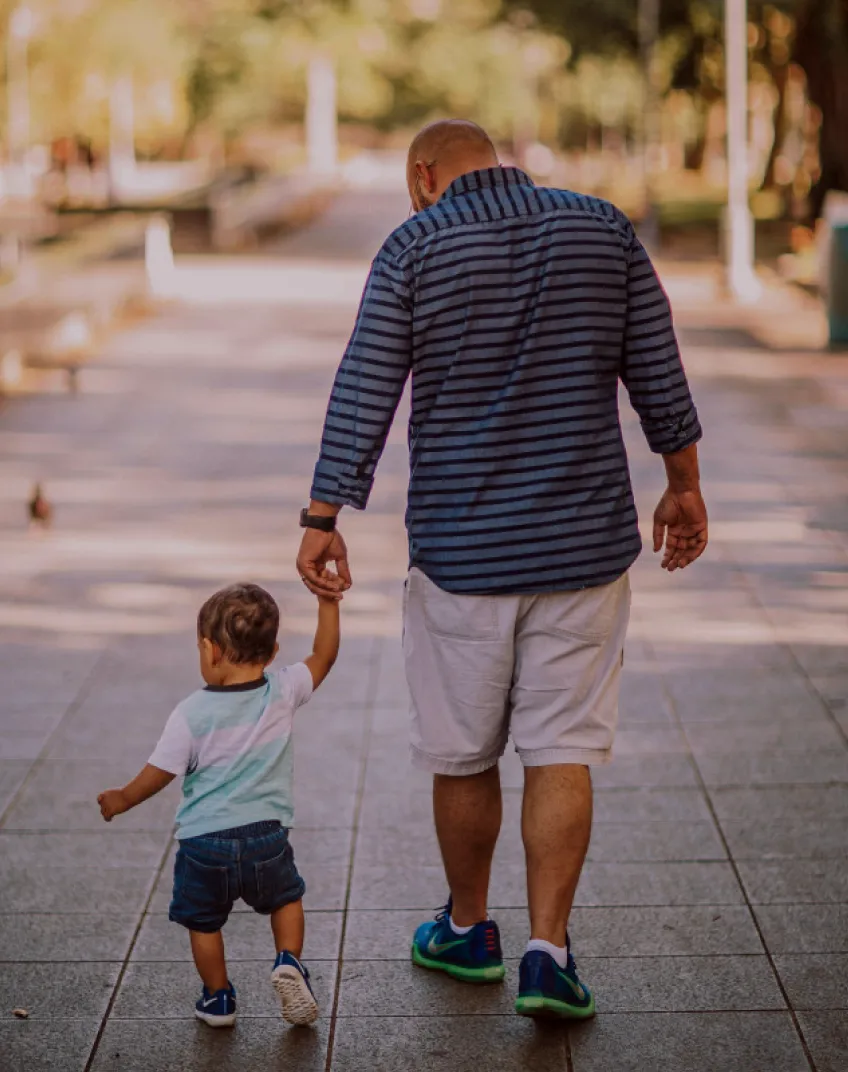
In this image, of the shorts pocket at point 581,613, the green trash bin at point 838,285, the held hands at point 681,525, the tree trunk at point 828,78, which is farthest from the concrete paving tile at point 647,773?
the tree trunk at point 828,78

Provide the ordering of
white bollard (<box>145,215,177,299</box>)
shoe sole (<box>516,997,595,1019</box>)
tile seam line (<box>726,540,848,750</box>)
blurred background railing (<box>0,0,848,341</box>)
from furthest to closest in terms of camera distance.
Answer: blurred background railing (<box>0,0,848,341</box>) < white bollard (<box>145,215,177,299</box>) < tile seam line (<box>726,540,848,750</box>) < shoe sole (<box>516,997,595,1019</box>)

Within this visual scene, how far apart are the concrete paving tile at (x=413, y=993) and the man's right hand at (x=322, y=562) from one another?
3.10 feet

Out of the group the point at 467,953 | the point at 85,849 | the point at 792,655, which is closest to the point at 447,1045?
the point at 467,953

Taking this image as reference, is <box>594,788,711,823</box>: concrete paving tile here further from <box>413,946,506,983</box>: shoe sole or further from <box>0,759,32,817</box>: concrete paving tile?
<box>0,759,32,817</box>: concrete paving tile

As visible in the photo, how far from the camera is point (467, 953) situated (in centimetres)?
Answer: 420

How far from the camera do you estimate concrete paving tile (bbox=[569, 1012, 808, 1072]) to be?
3766 millimetres

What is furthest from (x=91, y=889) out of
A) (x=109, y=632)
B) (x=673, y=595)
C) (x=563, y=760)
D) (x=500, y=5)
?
(x=500, y=5)

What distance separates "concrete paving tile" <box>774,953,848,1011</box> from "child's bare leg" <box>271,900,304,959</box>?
3.61 ft

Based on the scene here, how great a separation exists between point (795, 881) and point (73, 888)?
1903 millimetres

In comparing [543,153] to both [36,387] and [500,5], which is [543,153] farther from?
[36,387]

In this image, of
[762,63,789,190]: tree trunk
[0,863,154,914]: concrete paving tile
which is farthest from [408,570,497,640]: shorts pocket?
[762,63,789,190]: tree trunk

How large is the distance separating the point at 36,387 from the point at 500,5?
93.9 ft

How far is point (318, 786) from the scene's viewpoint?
568cm

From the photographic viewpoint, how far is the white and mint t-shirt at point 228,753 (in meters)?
3.80
